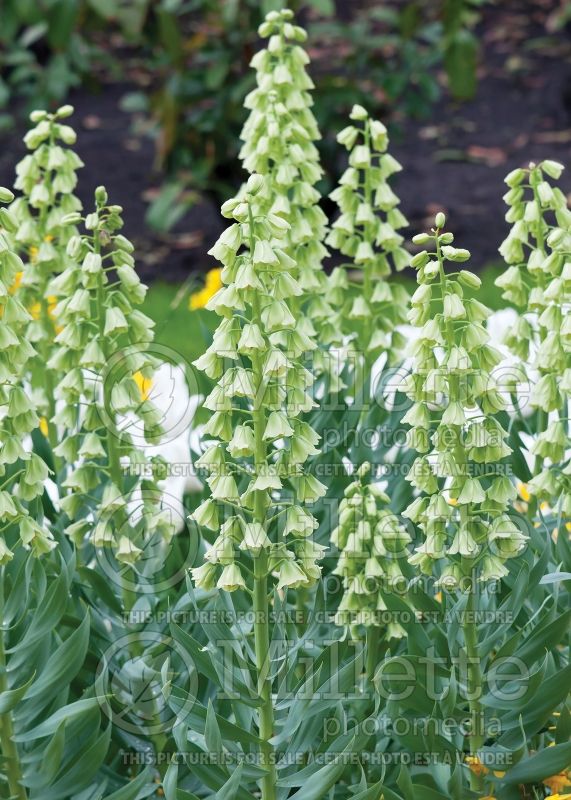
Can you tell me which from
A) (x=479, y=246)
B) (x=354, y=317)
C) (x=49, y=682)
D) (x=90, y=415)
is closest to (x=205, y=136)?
(x=479, y=246)

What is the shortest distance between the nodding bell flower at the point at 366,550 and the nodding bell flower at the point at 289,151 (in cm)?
48

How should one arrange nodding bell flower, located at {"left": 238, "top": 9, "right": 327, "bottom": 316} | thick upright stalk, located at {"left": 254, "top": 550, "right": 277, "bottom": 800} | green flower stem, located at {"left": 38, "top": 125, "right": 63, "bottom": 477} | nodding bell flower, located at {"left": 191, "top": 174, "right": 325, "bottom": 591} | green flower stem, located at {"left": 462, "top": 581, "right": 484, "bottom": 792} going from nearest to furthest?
nodding bell flower, located at {"left": 191, "top": 174, "right": 325, "bottom": 591}
thick upright stalk, located at {"left": 254, "top": 550, "right": 277, "bottom": 800}
green flower stem, located at {"left": 462, "top": 581, "right": 484, "bottom": 792}
nodding bell flower, located at {"left": 238, "top": 9, "right": 327, "bottom": 316}
green flower stem, located at {"left": 38, "top": 125, "right": 63, "bottom": 477}

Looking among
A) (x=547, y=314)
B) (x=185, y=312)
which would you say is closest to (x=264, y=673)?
(x=547, y=314)

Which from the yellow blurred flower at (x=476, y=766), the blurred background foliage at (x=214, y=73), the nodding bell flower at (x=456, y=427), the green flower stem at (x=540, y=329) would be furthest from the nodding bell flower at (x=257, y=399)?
the blurred background foliage at (x=214, y=73)

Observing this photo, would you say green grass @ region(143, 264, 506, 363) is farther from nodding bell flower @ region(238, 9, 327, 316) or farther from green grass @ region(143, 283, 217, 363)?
nodding bell flower @ region(238, 9, 327, 316)

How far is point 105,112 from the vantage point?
8.96 metres

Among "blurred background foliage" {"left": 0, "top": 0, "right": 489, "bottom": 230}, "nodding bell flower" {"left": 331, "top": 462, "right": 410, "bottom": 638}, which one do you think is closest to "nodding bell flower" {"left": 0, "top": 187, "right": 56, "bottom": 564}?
"nodding bell flower" {"left": 331, "top": 462, "right": 410, "bottom": 638}

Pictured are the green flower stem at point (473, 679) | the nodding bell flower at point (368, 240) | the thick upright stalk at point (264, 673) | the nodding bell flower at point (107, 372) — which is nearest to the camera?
the thick upright stalk at point (264, 673)

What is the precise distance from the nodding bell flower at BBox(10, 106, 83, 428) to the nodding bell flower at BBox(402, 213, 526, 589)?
1.08m

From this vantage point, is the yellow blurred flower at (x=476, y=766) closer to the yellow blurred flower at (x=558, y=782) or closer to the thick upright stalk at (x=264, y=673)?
the yellow blurred flower at (x=558, y=782)

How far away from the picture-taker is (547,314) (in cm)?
232

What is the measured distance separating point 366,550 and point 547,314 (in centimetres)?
57

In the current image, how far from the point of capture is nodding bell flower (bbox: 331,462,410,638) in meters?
2.25

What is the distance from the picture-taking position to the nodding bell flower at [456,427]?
2.02 metres
